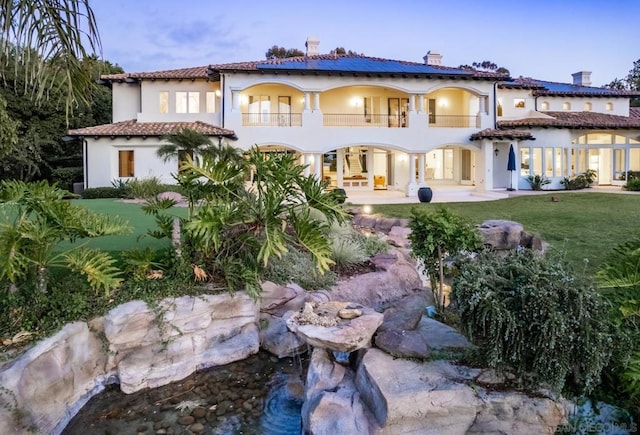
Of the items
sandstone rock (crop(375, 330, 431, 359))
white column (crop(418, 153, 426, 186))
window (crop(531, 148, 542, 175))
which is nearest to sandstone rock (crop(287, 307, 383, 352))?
sandstone rock (crop(375, 330, 431, 359))

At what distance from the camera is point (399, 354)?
4.98 metres

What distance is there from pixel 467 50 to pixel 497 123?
145ft

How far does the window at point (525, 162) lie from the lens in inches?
1054

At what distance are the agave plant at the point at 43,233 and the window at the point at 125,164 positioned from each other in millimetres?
17851

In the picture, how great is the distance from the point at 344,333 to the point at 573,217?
1246 centimetres

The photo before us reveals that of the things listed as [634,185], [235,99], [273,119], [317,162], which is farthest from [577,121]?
[235,99]

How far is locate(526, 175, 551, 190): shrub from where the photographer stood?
26038 millimetres

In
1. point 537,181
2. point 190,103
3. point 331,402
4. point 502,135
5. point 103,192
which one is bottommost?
point 331,402

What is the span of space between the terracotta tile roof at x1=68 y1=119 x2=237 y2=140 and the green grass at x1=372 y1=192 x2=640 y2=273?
908 centimetres

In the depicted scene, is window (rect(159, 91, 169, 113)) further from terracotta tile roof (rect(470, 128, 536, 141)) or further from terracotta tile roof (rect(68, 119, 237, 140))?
terracotta tile roof (rect(470, 128, 536, 141))

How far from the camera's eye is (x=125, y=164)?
75.3ft

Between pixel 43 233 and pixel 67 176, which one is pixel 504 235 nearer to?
pixel 43 233

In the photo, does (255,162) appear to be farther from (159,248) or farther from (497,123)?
(497,123)

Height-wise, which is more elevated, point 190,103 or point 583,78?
point 583,78
